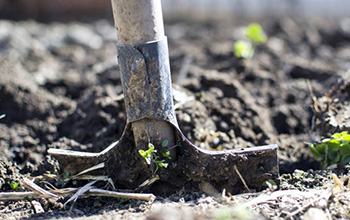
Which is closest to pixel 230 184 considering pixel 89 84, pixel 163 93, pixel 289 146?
pixel 163 93

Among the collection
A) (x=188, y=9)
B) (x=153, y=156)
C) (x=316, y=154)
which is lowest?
(x=316, y=154)

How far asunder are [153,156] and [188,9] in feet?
23.2

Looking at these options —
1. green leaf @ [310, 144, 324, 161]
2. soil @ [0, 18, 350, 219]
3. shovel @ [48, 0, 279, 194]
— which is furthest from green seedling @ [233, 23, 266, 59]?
shovel @ [48, 0, 279, 194]

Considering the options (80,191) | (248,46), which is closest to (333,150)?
(80,191)

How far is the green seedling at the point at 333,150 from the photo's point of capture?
2.32m

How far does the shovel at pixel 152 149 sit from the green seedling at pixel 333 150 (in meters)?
0.32

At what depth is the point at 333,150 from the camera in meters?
2.40

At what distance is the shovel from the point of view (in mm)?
2094

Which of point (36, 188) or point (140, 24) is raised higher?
point (140, 24)

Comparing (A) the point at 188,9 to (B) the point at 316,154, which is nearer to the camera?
(B) the point at 316,154

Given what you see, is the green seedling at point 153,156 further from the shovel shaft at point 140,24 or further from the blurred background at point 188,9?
the blurred background at point 188,9

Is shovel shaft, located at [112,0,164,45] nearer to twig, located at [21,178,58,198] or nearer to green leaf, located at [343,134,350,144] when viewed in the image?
twig, located at [21,178,58,198]

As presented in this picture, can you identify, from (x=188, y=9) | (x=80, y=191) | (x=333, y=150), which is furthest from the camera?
(x=188, y=9)

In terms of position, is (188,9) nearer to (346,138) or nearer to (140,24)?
(346,138)
